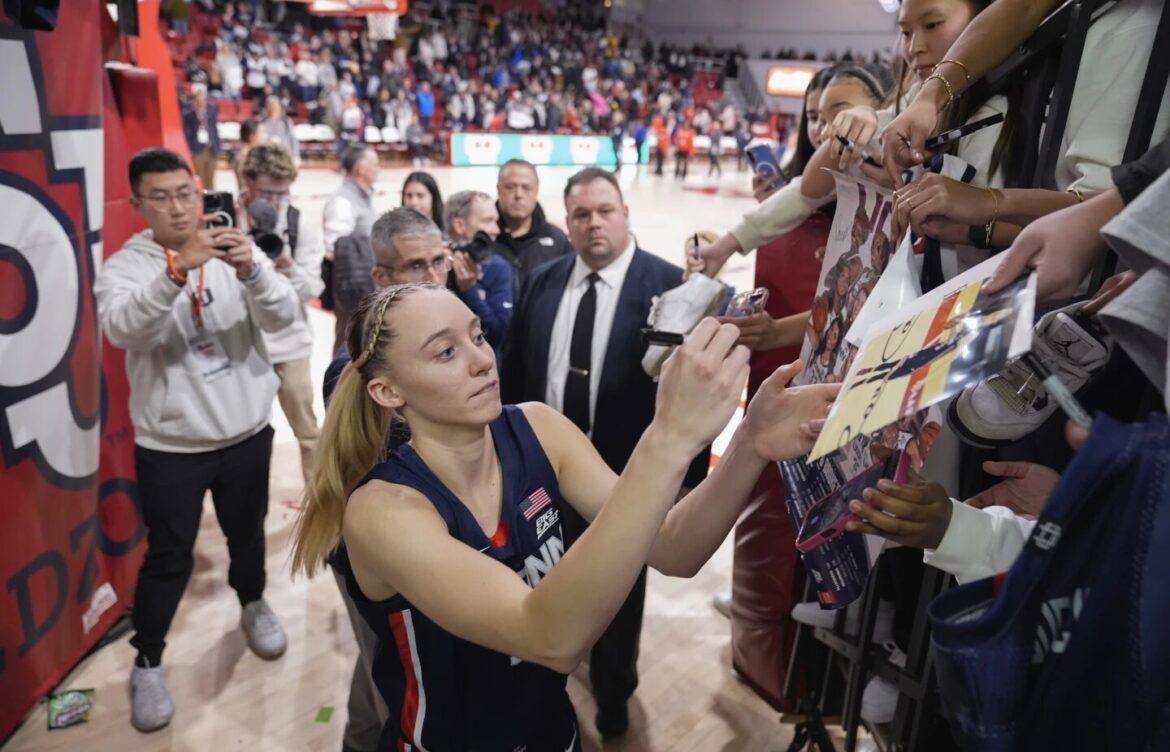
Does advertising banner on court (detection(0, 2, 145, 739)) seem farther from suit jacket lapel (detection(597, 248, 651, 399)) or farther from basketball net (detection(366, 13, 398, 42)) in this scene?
basketball net (detection(366, 13, 398, 42))

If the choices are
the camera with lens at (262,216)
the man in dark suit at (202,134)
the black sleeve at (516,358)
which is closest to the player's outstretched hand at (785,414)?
the black sleeve at (516,358)

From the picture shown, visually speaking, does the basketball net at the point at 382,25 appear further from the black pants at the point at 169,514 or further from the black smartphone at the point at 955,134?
the black smartphone at the point at 955,134

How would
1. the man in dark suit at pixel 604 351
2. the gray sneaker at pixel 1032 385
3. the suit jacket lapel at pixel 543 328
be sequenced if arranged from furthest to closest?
the suit jacket lapel at pixel 543 328 < the man in dark suit at pixel 604 351 < the gray sneaker at pixel 1032 385

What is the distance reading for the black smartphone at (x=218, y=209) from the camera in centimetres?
255

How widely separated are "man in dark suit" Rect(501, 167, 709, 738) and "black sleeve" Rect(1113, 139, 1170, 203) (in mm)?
1865

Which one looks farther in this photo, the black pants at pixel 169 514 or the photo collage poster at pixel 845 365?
the black pants at pixel 169 514

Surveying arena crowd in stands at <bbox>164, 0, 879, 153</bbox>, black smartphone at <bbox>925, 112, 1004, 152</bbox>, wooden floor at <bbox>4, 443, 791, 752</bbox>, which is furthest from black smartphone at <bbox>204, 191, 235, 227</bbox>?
arena crowd in stands at <bbox>164, 0, 879, 153</bbox>

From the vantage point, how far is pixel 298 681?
9.45ft

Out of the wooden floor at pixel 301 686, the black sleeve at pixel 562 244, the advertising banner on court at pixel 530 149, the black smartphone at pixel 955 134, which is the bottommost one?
the wooden floor at pixel 301 686

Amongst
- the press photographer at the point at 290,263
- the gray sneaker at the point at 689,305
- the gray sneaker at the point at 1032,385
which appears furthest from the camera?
the press photographer at the point at 290,263

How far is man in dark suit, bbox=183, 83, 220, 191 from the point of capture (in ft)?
28.0

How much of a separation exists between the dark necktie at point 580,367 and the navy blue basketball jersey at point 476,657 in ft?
3.53

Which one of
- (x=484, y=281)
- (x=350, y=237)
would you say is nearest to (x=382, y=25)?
(x=350, y=237)

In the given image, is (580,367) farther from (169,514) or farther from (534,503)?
(169,514)
